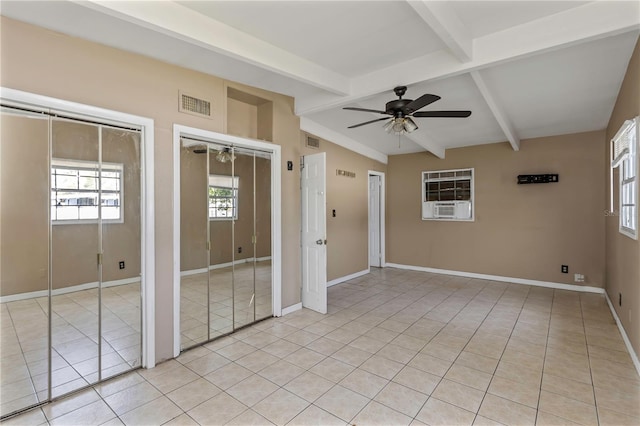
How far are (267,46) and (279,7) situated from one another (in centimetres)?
54

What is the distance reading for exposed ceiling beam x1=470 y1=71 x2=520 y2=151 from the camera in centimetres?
314

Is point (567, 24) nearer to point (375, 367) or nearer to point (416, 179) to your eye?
point (375, 367)

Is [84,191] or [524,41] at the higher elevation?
[524,41]

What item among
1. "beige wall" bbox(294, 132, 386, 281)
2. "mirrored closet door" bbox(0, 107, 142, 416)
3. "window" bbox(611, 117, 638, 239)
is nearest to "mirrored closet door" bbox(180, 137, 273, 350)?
"mirrored closet door" bbox(0, 107, 142, 416)

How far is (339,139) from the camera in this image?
5.60 metres

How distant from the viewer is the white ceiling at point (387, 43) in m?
2.21

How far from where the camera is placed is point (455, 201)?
631 cm

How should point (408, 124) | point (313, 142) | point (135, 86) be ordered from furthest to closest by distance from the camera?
point (313, 142) < point (408, 124) < point (135, 86)

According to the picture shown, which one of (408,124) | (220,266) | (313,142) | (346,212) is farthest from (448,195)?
(220,266)

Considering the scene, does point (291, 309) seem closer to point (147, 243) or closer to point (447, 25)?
point (147, 243)

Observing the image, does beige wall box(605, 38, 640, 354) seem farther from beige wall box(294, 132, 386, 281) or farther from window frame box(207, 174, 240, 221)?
window frame box(207, 174, 240, 221)

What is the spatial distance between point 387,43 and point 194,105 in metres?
1.99

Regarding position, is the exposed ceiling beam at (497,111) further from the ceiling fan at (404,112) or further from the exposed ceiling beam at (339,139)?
the exposed ceiling beam at (339,139)

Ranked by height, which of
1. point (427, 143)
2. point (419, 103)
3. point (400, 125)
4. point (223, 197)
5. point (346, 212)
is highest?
point (427, 143)
